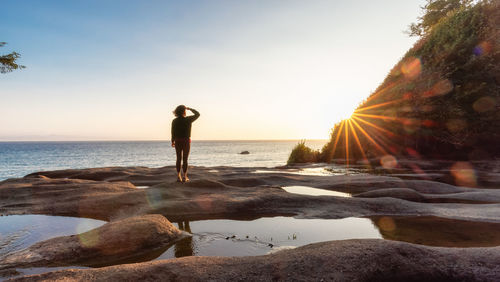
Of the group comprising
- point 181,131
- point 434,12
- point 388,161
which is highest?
point 434,12

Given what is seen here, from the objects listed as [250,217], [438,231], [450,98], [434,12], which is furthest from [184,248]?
[434,12]

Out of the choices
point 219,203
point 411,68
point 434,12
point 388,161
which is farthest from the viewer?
point 434,12

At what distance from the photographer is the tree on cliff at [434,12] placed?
39531mm

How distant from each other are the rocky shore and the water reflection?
12cm

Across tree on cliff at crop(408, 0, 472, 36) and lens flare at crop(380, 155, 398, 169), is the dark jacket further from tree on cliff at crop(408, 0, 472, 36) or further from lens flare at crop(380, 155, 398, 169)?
tree on cliff at crop(408, 0, 472, 36)

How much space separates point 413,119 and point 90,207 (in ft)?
73.2

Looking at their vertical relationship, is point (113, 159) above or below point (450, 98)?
below

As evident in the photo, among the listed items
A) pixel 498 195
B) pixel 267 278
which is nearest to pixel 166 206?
pixel 267 278

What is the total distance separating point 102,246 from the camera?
435 centimetres

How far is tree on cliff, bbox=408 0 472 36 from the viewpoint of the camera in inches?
1556

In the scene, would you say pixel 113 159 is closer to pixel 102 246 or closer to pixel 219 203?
pixel 219 203

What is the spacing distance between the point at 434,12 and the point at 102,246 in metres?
50.5

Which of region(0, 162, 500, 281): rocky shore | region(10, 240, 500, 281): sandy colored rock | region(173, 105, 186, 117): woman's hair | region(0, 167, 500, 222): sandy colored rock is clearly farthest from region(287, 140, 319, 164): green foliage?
region(10, 240, 500, 281): sandy colored rock

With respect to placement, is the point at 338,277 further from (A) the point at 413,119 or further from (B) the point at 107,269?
(A) the point at 413,119
